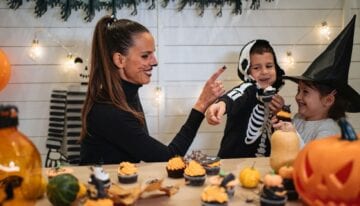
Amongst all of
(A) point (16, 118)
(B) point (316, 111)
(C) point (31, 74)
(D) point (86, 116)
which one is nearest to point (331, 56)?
(B) point (316, 111)

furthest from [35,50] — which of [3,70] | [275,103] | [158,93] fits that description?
[275,103]

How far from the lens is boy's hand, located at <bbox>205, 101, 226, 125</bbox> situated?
137 centimetres

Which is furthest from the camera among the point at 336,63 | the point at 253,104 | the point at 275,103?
the point at 253,104

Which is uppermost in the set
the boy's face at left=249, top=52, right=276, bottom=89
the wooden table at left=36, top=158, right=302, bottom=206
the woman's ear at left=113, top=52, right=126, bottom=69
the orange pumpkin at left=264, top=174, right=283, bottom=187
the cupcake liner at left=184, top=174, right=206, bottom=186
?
the woman's ear at left=113, top=52, right=126, bottom=69

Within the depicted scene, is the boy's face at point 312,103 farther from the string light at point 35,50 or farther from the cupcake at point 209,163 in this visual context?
the string light at point 35,50

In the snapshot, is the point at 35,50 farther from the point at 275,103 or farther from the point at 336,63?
the point at 336,63

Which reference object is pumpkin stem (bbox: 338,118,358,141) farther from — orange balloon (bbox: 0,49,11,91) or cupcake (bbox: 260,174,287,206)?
orange balloon (bbox: 0,49,11,91)

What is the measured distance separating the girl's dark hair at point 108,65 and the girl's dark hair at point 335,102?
79cm

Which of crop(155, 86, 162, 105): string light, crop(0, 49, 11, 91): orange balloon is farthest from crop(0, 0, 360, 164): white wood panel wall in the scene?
crop(0, 49, 11, 91): orange balloon

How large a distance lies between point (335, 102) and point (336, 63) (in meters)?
0.36

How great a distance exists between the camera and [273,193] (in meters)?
0.84

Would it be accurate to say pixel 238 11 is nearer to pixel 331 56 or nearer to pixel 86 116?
pixel 331 56

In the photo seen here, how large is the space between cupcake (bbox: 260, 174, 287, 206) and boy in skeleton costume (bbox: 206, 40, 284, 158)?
2.59 feet

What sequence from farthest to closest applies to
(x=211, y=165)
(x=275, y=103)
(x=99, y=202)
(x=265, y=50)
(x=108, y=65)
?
(x=265, y=50)
(x=275, y=103)
(x=108, y=65)
(x=211, y=165)
(x=99, y=202)
